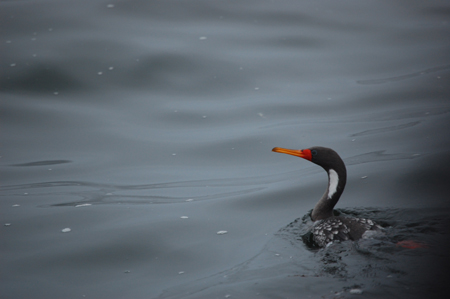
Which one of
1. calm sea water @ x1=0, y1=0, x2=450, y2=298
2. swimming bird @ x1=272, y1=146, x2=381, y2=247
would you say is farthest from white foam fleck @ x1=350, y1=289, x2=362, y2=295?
swimming bird @ x1=272, y1=146, x2=381, y2=247

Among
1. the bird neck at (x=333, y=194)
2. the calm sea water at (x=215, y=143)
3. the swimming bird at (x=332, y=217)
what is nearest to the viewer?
the calm sea water at (x=215, y=143)

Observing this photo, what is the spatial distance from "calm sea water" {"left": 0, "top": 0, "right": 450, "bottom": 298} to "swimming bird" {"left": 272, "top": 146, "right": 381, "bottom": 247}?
16 centimetres

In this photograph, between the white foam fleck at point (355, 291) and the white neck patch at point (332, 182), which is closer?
the white foam fleck at point (355, 291)

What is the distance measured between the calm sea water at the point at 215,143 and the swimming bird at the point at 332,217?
0.16 metres

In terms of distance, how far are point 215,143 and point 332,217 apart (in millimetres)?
2933

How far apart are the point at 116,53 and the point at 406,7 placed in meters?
6.83

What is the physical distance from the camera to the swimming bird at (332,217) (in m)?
4.67

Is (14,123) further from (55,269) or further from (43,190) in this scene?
(55,269)

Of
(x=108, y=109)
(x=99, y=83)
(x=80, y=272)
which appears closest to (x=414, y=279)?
(x=80, y=272)

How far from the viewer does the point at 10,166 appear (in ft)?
22.5

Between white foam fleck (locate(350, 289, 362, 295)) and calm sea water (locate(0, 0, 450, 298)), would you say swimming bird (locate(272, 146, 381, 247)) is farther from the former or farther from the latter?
white foam fleck (locate(350, 289, 362, 295))

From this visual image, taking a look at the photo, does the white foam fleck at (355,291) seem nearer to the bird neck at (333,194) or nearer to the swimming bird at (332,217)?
the swimming bird at (332,217)

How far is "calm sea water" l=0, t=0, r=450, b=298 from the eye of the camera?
448 cm

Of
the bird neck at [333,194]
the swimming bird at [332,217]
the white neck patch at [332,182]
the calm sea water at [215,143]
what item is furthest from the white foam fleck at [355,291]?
the white neck patch at [332,182]
